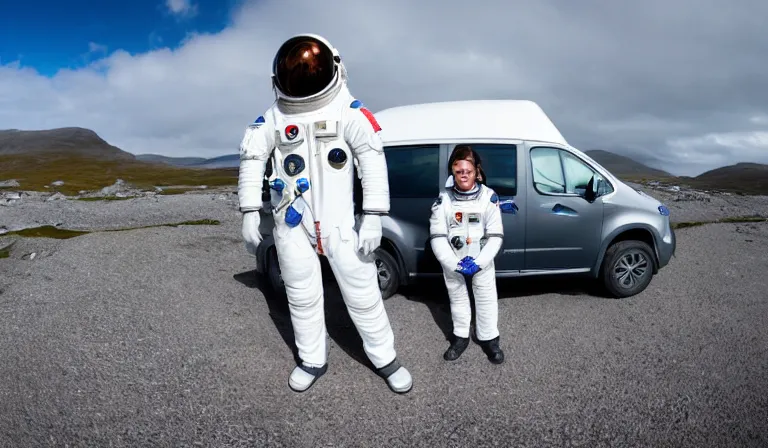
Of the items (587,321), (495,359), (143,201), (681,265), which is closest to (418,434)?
(495,359)

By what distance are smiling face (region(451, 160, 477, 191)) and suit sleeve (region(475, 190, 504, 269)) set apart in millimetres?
250

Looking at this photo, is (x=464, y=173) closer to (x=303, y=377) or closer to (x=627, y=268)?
(x=303, y=377)

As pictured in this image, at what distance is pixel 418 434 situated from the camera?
309 centimetres

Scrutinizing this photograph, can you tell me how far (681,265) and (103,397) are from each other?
7.94 meters

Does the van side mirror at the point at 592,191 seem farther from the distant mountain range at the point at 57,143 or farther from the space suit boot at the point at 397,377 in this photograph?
the distant mountain range at the point at 57,143

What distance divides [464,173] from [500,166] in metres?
1.73

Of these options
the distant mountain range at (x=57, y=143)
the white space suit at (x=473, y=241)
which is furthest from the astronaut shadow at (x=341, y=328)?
the distant mountain range at (x=57, y=143)

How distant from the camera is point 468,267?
375 cm

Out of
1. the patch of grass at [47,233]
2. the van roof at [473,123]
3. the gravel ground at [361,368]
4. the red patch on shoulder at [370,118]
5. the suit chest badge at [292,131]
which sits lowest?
the gravel ground at [361,368]

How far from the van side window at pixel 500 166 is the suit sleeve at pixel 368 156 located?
235 cm

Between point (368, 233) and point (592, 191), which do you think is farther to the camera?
point (592, 191)

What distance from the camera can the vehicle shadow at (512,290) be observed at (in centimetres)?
550

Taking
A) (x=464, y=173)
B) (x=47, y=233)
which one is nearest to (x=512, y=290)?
(x=464, y=173)

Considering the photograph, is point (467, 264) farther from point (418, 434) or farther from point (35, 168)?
point (35, 168)
